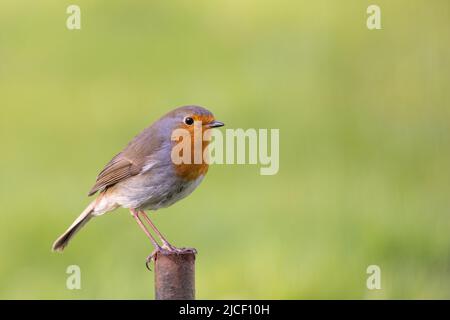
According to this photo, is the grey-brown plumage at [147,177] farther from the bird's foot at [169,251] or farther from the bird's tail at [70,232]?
the bird's foot at [169,251]

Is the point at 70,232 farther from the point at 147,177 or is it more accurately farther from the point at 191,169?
the point at 191,169

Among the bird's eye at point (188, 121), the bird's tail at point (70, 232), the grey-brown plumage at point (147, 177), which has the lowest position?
the bird's tail at point (70, 232)

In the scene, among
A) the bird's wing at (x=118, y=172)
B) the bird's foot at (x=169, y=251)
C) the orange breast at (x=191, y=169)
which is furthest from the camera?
the bird's wing at (x=118, y=172)

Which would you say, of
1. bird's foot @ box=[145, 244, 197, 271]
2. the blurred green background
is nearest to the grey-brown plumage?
bird's foot @ box=[145, 244, 197, 271]

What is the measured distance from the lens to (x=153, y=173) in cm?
641

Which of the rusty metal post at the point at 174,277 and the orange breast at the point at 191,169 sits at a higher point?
the orange breast at the point at 191,169

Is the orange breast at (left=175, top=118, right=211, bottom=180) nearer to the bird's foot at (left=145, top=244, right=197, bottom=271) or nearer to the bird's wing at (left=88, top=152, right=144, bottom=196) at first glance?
the bird's wing at (left=88, top=152, right=144, bottom=196)

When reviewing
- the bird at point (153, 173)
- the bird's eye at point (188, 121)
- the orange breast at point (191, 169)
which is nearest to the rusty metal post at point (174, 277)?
the bird at point (153, 173)

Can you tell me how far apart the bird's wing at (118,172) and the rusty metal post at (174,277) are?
1534 millimetres

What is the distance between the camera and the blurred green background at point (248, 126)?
338 inches

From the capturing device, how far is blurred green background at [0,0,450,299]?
8.59 meters

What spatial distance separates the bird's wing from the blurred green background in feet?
5.19
